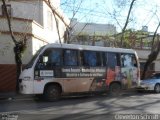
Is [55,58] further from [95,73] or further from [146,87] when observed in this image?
[146,87]

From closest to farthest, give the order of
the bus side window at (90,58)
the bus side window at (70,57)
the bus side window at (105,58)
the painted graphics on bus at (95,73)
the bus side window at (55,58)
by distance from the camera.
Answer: the bus side window at (55,58) < the painted graphics on bus at (95,73) < the bus side window at (70,57) < the bus side window at (90,58) < the bus side window at (105,58)

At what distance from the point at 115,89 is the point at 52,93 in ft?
14.2

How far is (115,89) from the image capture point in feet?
73.9

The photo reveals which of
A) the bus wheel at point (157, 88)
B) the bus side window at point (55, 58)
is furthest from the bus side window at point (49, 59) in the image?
the bus wheel at point (157, 88)

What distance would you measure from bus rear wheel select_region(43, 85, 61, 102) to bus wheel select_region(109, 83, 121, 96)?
3530 millimetres

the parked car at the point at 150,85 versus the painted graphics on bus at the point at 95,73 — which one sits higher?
the painted graphics on bus at the point at 95,73

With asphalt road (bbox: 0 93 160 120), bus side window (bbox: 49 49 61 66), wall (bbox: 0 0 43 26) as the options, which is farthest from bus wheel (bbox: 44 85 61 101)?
wall (bbox: 0 0 43 26)

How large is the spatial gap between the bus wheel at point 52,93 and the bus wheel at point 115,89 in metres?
3.53

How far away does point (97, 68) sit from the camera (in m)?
21.6

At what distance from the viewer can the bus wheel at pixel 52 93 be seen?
1950 centimetres

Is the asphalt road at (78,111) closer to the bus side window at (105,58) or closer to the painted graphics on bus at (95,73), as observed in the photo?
the painted graphics on bus at (95,73)

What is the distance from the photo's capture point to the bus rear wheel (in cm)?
1950

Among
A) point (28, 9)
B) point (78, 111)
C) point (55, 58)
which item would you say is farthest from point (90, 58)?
point (28, 9)

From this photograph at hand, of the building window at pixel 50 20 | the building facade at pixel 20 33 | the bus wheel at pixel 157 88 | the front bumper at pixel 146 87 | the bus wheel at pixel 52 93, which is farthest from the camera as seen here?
the building window at pixel 50 20
